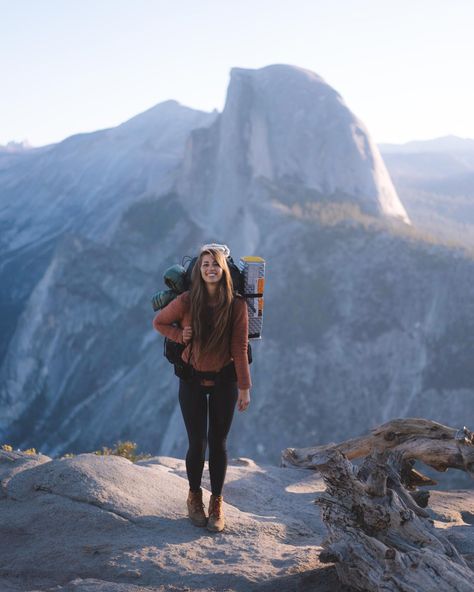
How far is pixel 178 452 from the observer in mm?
29422

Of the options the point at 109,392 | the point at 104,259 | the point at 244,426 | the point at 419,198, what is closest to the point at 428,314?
the point at 244,426

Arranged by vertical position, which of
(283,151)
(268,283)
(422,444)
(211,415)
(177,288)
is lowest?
(422,444)

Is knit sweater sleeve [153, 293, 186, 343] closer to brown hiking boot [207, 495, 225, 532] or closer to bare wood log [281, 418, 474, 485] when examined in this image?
brown hiking boot [207, 495, 225, 532]

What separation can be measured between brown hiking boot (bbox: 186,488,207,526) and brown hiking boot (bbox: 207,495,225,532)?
7 centimetres

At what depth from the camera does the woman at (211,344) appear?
4.39 m

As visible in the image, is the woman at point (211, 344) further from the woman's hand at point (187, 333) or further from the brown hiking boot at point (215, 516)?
the brown hiking boot at point (215, 516)

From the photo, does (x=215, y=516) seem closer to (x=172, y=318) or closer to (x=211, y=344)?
(x=211, y=344)

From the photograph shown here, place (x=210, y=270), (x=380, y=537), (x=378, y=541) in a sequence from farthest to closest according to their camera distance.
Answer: (x=210, y=270) → (x=380, y=537) → (x=378, y=541)

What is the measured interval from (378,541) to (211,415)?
1398 mm

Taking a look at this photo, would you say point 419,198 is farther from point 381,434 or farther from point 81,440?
point 381,434

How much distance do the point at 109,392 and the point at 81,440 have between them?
3567 millimetres

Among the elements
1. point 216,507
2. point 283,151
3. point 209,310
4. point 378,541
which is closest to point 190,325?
point 209,310

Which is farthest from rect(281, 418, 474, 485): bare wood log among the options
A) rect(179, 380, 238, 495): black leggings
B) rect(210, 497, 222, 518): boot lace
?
rect(179, 380, 238, 495): black leggings

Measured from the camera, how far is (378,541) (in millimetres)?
3840
